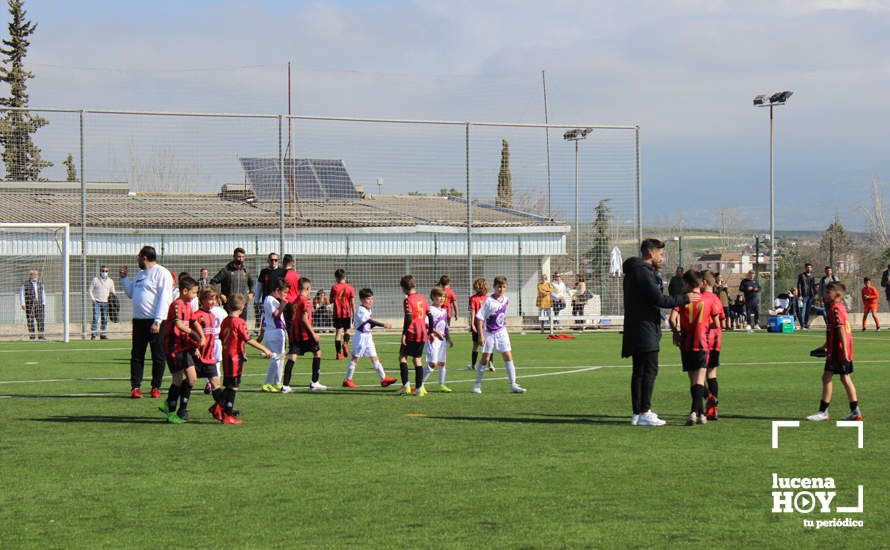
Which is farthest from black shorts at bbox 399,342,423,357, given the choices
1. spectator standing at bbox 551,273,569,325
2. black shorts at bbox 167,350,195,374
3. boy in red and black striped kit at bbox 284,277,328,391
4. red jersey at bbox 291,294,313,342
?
spectator standing at bbox 551,273,569,325

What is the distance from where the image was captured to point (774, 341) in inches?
1168

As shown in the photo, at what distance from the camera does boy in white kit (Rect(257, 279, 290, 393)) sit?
54.9ft

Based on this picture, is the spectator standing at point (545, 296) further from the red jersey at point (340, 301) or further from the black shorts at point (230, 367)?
the black shorts at point (230, 367)

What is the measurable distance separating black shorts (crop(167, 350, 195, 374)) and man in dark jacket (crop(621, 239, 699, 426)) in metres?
4.82

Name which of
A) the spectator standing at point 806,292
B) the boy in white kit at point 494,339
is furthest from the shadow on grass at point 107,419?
the spectator standing at point 806,292

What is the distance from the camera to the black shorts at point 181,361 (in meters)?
12.9

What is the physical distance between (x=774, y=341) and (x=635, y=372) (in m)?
18.4

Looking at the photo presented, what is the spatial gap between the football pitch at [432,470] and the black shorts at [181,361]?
0.69m

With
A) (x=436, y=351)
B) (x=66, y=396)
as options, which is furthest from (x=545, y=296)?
(x=66, y=396)

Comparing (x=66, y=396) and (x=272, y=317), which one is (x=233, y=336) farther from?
(x=66, y=396)

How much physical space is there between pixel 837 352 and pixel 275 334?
26.2ft

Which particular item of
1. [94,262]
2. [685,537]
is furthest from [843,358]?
[94,262]

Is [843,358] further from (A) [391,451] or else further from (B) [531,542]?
(B) [531,542]

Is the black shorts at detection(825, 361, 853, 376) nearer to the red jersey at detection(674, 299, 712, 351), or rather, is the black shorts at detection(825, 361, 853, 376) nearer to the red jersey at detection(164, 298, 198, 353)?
the red jersey at detection(674, 299, 712, 351)
